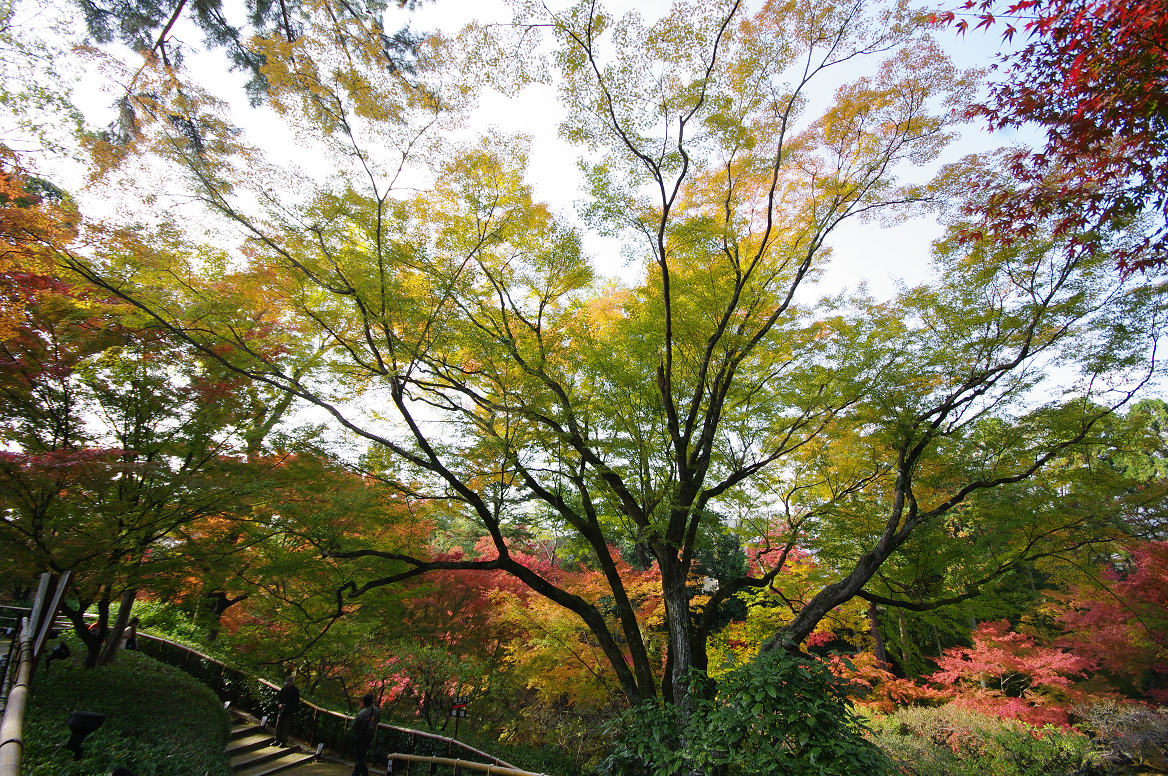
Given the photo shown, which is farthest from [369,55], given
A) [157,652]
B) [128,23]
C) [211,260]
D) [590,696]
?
[157,652]

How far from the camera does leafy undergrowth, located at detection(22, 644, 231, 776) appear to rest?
13.8 feet

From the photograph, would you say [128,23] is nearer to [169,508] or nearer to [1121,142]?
[169,508]

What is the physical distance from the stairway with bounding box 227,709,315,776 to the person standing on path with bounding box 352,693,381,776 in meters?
1.77

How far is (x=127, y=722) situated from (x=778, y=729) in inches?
300

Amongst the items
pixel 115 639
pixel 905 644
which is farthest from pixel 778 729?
pixel 905 644

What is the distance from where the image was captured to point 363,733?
6441mm

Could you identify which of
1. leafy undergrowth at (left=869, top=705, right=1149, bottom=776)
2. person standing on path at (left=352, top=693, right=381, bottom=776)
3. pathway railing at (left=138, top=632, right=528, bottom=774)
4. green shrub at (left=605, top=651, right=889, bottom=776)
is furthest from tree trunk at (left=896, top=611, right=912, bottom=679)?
person standing on path at (left=352, top=693, right=381, bottom=776)

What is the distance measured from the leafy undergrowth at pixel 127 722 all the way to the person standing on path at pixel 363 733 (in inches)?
59.3

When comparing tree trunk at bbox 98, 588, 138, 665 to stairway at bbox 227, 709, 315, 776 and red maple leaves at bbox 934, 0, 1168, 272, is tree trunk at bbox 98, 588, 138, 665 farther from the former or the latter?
red maple leaves at bbox 934, 0, 1168, 272

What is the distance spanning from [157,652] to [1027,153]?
17065 millimetres

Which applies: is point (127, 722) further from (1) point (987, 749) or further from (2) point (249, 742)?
(1) point (987, 749)

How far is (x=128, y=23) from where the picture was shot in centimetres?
529

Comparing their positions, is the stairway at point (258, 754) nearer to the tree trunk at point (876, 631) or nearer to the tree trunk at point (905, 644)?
the tree trunk at point (876, 631)

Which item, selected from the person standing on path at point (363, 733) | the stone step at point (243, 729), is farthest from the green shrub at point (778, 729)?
the stone step at point (243, 729)
